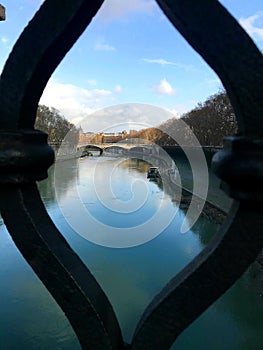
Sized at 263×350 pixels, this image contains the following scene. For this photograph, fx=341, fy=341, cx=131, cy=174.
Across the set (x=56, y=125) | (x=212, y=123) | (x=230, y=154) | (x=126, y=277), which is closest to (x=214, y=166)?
(x=230, y=154)

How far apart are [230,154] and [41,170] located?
0.34 metres

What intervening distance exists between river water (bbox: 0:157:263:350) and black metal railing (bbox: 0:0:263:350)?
Result: 2.61 meters

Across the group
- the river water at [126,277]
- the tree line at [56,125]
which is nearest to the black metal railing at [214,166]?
the river water at [126,277]

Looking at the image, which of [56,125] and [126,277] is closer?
[126,277]

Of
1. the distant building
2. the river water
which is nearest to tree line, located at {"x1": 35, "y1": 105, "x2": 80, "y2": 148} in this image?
the distant building

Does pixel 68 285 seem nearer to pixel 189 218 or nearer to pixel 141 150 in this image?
pixel 189 218

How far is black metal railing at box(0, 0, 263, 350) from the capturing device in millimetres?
542

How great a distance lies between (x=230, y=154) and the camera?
1.79 ft

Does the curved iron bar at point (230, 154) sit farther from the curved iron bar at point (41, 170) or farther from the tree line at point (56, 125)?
the tree line at point (56, 125)

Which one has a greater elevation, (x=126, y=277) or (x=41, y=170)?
(x=41, y=170)

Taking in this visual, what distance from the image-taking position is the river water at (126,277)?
6609mm

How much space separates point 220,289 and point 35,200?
38 cm

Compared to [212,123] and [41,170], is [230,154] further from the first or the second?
[212,123]

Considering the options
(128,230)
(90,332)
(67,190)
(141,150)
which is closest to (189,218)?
(128,230)
